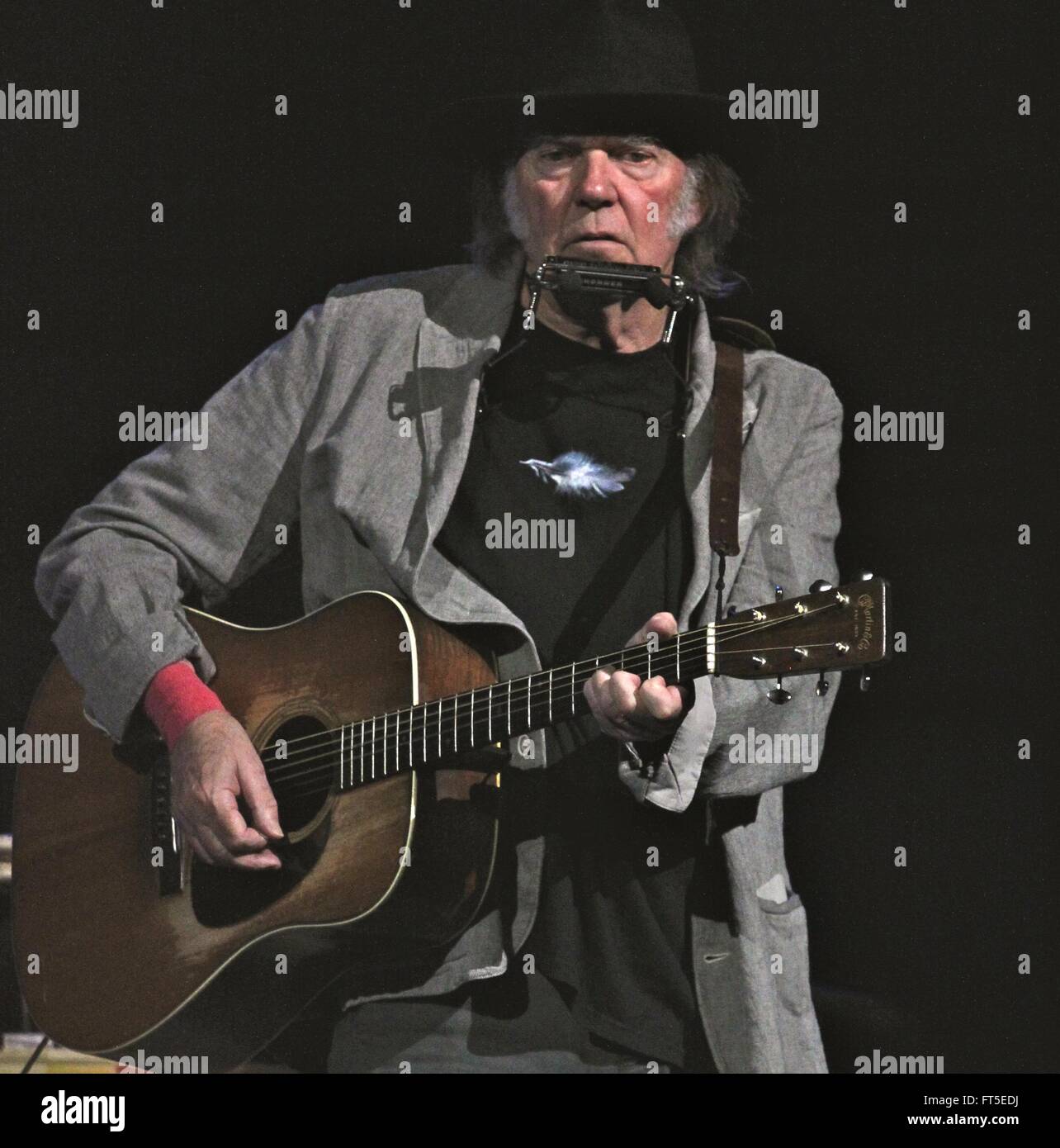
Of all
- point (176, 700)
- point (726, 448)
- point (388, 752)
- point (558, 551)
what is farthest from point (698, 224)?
point (176, 700)

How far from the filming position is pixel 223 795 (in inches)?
108

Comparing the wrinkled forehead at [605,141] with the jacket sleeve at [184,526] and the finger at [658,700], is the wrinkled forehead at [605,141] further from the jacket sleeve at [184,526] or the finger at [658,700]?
the finger at [658,700]

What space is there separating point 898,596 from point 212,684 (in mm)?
1210

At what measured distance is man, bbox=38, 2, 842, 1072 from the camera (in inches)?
106

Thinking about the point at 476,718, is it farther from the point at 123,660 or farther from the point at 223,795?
the point at 123,660

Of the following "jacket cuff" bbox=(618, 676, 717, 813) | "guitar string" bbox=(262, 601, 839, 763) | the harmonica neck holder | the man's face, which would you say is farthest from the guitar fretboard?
the man's face

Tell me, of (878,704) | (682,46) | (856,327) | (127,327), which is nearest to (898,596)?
(878,704)

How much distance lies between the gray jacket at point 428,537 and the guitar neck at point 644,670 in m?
0.12

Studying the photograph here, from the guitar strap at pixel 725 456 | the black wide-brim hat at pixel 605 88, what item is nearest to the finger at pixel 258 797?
the guitar strap at pixel 725 456

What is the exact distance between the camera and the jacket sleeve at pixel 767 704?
8.50 feet

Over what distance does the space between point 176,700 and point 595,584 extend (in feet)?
2.41

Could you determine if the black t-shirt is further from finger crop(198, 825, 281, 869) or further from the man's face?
finger crop(198, 825, 281, 869)

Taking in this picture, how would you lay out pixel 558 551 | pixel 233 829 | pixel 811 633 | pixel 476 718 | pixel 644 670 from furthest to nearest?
pixel 558 551 < pixel 233 829 < pixel 476 718 < pixel 644 670 < pixel 811 633
